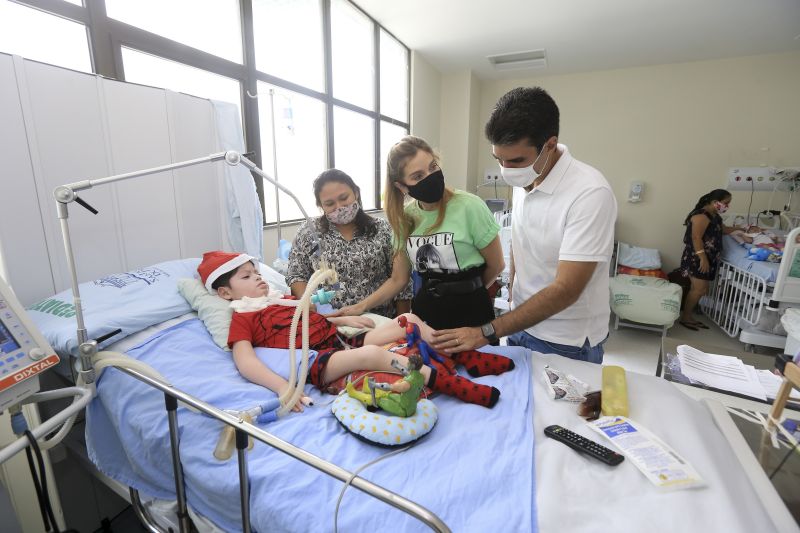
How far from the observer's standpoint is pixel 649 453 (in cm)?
88

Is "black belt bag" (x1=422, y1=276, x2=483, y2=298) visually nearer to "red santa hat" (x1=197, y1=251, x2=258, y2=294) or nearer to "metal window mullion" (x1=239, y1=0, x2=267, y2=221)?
"red santa hat" (x1=197, y1=251, x2=258, y2=294)

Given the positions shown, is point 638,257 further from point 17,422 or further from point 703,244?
point 17,422

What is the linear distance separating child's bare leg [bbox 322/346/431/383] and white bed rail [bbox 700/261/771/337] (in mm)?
3566

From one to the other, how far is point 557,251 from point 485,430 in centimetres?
66

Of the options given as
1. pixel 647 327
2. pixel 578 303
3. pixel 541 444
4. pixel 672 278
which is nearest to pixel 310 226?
pixel 578 303

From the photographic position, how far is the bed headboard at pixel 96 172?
1.32 metres

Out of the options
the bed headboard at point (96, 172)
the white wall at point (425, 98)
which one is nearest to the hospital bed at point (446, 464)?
the bed headboard at point (96, 172)

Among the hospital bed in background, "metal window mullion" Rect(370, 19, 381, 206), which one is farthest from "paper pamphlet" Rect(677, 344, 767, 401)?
"metal window mullion" Rect(370, 19, 381, 206)

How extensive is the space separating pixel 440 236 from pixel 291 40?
2.68 m

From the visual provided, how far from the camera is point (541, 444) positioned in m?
0.94

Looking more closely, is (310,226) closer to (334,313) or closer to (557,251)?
(334,313)

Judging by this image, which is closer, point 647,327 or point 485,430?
point 485,430

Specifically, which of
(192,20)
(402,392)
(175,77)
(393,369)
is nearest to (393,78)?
A: (192,20)

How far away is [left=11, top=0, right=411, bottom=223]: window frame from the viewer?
1.82 metres
